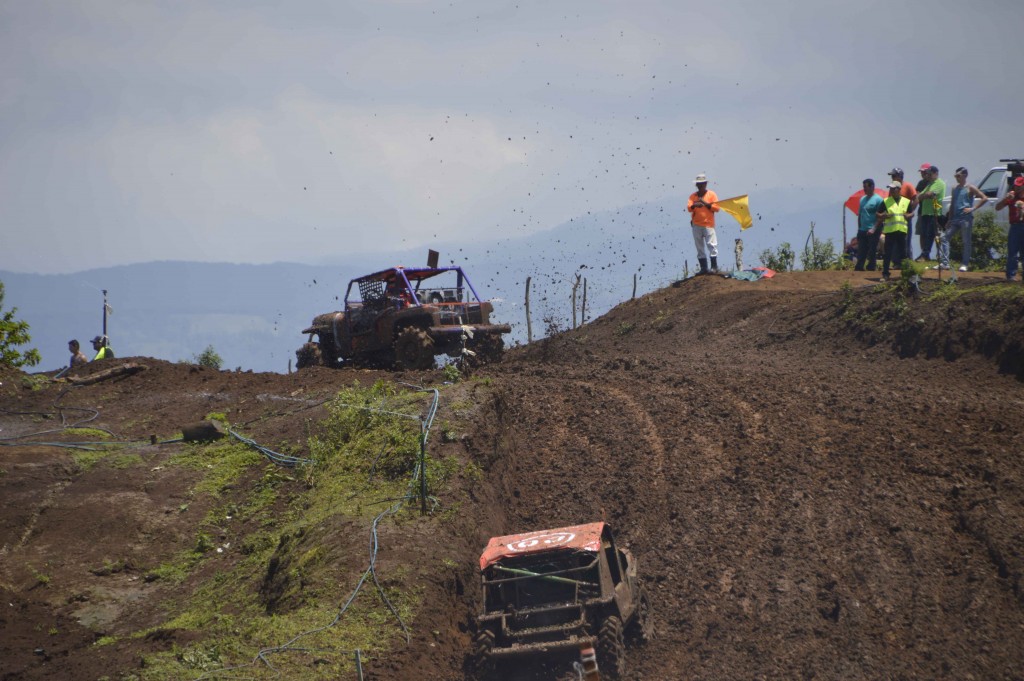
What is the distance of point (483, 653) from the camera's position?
870 cm

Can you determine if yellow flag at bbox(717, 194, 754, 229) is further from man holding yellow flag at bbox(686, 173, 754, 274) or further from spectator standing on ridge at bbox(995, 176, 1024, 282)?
spectator standing on ridge at bbox(995, 176, 1024, 282)

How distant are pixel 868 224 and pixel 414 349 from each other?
950 centimetres

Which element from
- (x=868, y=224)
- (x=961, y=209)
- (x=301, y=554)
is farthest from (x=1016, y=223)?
(x=301, y=554)

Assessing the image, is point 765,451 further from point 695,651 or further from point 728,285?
point 728,285

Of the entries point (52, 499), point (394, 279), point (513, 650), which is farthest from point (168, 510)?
point (394, 279)

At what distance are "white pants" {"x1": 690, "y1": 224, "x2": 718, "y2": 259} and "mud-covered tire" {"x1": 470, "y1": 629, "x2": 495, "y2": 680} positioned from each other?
581 inches

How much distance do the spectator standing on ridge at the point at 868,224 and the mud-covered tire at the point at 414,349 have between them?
8.97 metres

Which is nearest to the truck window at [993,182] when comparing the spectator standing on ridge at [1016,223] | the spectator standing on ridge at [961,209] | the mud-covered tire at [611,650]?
the spectator standing on ridge at [961,209]

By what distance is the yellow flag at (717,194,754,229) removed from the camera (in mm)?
22812

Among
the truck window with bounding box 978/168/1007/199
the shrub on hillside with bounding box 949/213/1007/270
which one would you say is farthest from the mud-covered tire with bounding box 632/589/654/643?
the truck window with bounding box 978/168/1007/199

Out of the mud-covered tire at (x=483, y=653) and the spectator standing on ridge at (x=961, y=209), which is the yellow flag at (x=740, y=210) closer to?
the spectator standing on ridge at (x=961, y=209)

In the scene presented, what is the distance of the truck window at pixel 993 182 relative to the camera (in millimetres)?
21797

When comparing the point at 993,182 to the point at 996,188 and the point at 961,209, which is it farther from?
the point at 961,209

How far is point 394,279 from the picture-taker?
20.0 meters
